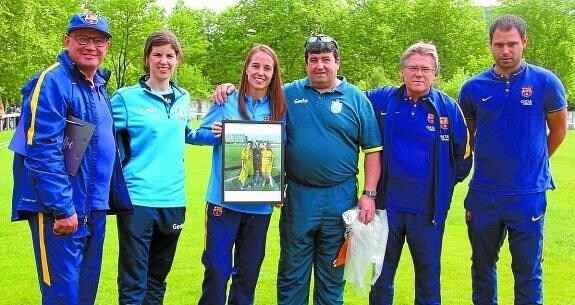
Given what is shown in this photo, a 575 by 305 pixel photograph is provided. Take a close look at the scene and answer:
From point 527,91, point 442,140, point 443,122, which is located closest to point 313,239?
point 442,140

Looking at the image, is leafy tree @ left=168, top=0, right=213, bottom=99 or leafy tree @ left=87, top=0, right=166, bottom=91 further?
leafy tree @ left=168, top=0, right=213, bottom=99

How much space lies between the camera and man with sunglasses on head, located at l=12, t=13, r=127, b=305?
14.3 ft

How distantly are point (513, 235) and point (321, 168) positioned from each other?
1.86 m

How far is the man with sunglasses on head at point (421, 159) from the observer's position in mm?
5598

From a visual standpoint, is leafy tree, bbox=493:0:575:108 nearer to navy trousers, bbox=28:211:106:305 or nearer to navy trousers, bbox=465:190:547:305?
navy trousers, bbox=465:190:547:305

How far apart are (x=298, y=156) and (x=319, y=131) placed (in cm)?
28

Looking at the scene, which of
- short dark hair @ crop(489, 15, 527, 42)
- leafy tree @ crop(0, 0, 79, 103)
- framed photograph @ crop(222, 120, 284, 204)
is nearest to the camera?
framed photograph @ crop(222, 120, 284, 204)

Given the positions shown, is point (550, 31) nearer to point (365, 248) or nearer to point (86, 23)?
point (365, 248)

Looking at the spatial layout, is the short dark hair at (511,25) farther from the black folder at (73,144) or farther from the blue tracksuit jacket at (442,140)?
the black folder at (73,144)

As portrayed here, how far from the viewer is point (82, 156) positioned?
462 cm

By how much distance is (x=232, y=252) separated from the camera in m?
5.68

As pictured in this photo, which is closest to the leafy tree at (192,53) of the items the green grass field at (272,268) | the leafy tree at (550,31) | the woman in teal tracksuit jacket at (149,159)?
the leafy tree at (550,31)

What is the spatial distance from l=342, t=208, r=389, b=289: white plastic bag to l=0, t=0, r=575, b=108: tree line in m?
42.0

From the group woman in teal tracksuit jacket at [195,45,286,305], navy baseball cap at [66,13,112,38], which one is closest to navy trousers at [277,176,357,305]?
woman in teal tracksuit jacket at [195,45,286,305]
